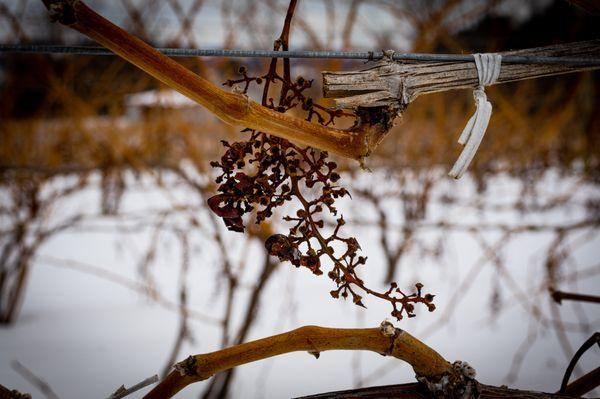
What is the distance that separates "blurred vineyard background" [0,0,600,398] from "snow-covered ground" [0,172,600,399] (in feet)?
0.04

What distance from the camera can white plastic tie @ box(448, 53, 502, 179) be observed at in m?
0.49

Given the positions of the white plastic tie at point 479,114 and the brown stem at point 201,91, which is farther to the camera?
the white plastic tie at point 479,114

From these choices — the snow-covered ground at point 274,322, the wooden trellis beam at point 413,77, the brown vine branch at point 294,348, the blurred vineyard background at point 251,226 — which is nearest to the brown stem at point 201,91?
the wooden trellis beam at point 413,77

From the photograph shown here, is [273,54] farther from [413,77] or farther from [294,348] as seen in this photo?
[294,348]

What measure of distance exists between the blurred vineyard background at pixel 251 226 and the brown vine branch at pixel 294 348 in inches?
42.8

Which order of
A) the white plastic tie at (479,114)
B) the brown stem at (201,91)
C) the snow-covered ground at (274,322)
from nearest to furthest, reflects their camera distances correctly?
the brown stem at (201,91) → the white plastic tie at (479,114) → the snow-covered ground at (274,322)

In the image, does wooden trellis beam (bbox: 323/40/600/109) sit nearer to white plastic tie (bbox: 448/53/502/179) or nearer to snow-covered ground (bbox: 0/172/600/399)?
white plastic tie (bbox: 448/53/502/179)

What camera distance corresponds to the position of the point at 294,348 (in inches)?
18.7

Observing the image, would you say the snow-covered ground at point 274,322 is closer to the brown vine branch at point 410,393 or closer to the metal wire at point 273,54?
the brown vine branch at point 410,393

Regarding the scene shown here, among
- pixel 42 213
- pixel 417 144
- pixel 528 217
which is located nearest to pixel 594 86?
pixel 528 217

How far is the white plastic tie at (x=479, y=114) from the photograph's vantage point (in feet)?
1.61

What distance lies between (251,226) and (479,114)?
1.34m

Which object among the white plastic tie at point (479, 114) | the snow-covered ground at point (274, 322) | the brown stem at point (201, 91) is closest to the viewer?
the brown stem at point (201, 91)

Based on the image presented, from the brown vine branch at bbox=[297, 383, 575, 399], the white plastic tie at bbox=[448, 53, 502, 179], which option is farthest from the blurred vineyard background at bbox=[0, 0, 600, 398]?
the white plastic tie at bbox=[448, 53, 502, 179]
